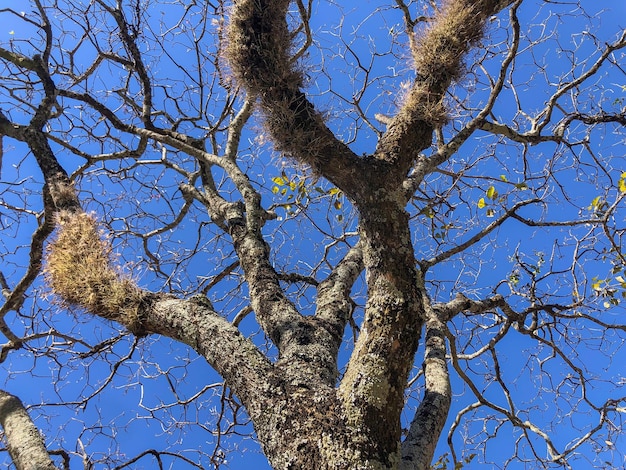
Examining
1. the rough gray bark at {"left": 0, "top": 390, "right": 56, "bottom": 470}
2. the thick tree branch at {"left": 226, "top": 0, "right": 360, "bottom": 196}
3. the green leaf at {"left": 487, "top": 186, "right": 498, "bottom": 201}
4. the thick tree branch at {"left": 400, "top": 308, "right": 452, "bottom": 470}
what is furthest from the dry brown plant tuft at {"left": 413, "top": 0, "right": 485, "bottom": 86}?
the rough gray bark at {"left": 0, "top": 390, "right": 56, "bottom": 470}

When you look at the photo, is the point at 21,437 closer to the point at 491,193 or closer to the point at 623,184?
the point at 491,193

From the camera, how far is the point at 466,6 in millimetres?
2740

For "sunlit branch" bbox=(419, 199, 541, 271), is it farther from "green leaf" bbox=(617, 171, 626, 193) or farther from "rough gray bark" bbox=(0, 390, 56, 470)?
"rough gray bark" bbox=(0, 390, 56, 470)

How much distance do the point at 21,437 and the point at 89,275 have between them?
32.4 inches

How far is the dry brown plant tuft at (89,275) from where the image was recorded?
2.16 metres

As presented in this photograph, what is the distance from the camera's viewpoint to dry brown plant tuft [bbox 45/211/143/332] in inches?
85.0

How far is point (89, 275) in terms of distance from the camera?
2223 millimetres

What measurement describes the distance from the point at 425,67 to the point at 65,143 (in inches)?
105

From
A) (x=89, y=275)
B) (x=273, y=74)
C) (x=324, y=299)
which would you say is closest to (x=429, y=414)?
(x=324, y=299)

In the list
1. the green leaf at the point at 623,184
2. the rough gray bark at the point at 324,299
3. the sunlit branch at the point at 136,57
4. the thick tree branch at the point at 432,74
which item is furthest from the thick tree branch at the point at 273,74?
the green leaf at the point at 623,184

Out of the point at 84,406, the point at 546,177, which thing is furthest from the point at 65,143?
the point at 546,177

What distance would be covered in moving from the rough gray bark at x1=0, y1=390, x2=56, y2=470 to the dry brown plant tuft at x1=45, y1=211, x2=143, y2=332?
0.64 meters

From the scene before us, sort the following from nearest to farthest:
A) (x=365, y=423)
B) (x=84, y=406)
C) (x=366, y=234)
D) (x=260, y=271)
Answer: (x=365, y=423) < (x=366, y=234) < (x=260, y=271) < (x=84, y=406)

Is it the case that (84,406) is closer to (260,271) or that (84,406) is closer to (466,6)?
(260,271)
